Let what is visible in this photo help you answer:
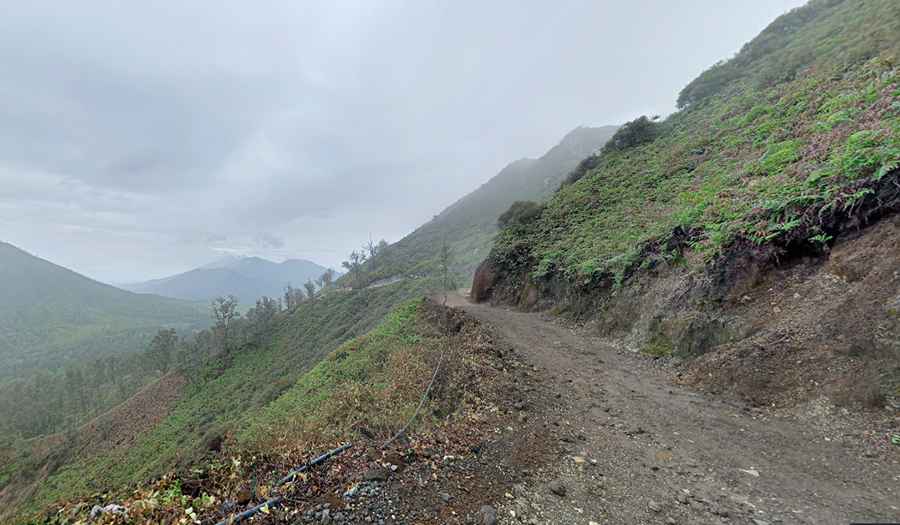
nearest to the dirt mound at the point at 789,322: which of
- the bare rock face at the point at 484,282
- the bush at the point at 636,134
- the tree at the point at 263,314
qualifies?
the bare rock face at the point at 484,282

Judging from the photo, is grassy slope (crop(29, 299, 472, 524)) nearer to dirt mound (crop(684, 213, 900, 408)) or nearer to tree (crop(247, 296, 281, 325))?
dirt mound (crop(684, 213, 900, 408))

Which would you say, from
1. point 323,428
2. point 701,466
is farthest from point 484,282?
point 701,466

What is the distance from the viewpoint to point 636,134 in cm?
2683

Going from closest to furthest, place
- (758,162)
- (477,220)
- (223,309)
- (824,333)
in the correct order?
(824,333) → (758,162) → (223,309) → (477,220)

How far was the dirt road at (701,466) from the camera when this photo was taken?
139 inches

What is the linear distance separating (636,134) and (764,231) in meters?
22.9

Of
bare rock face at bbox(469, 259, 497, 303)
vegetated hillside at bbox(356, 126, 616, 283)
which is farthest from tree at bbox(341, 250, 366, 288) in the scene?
bare rock face at bbox(469, 259, 497, 303)

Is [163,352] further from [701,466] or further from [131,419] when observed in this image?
[701,466]

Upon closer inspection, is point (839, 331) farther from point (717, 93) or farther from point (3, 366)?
point (3, 366)

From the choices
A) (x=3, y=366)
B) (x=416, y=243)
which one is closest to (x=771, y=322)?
(x=416, y=243)

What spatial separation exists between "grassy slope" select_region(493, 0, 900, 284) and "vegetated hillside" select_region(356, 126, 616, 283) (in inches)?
2064

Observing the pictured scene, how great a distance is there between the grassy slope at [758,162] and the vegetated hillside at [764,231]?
0.20ft

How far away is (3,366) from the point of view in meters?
145

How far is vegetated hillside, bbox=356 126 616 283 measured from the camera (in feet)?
310
